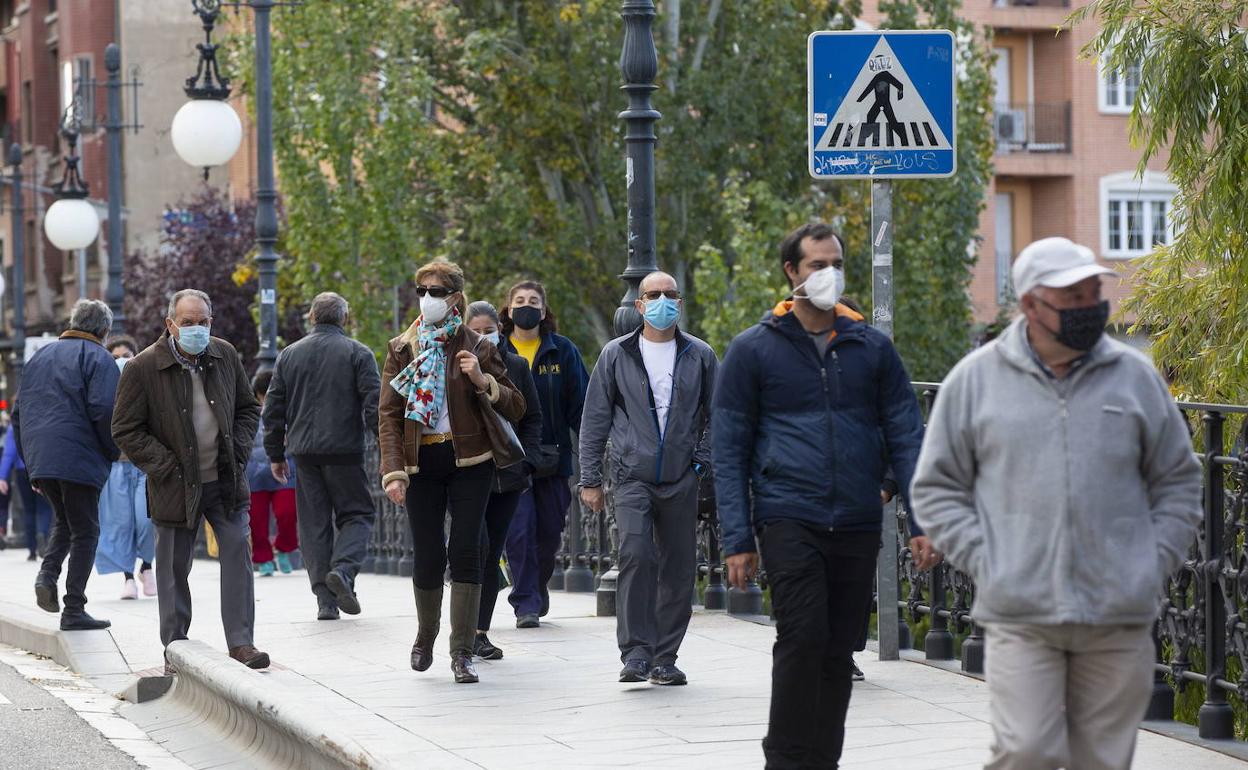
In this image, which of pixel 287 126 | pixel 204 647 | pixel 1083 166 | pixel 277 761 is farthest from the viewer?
pixel 1083 166

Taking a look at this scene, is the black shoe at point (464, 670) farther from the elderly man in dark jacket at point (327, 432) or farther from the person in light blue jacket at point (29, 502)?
the person in light blue jacket at point (29, 502)

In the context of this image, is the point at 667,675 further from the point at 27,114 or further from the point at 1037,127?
the point at 27,114

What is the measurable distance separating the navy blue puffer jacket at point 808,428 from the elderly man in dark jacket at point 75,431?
695 cm

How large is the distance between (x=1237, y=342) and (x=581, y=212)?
2102 centimetres

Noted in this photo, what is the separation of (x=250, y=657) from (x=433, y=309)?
192 centimetres

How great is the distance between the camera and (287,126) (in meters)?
29.7

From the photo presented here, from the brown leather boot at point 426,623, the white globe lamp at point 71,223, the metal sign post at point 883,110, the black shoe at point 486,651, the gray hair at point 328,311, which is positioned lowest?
the black shoe at point 486,651

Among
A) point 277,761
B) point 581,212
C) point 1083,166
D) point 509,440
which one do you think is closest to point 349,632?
point 509,440

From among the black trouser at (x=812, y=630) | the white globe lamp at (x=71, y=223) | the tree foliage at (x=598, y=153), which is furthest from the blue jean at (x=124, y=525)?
the tree foliage at (x=598, y=153)

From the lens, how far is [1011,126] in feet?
176

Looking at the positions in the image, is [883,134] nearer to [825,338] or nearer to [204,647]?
[825,338]

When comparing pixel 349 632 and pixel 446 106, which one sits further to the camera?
pixel 446 106

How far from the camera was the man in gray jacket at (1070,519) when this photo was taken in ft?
17.1

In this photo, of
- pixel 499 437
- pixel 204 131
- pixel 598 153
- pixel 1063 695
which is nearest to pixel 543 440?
pixel 499 437
